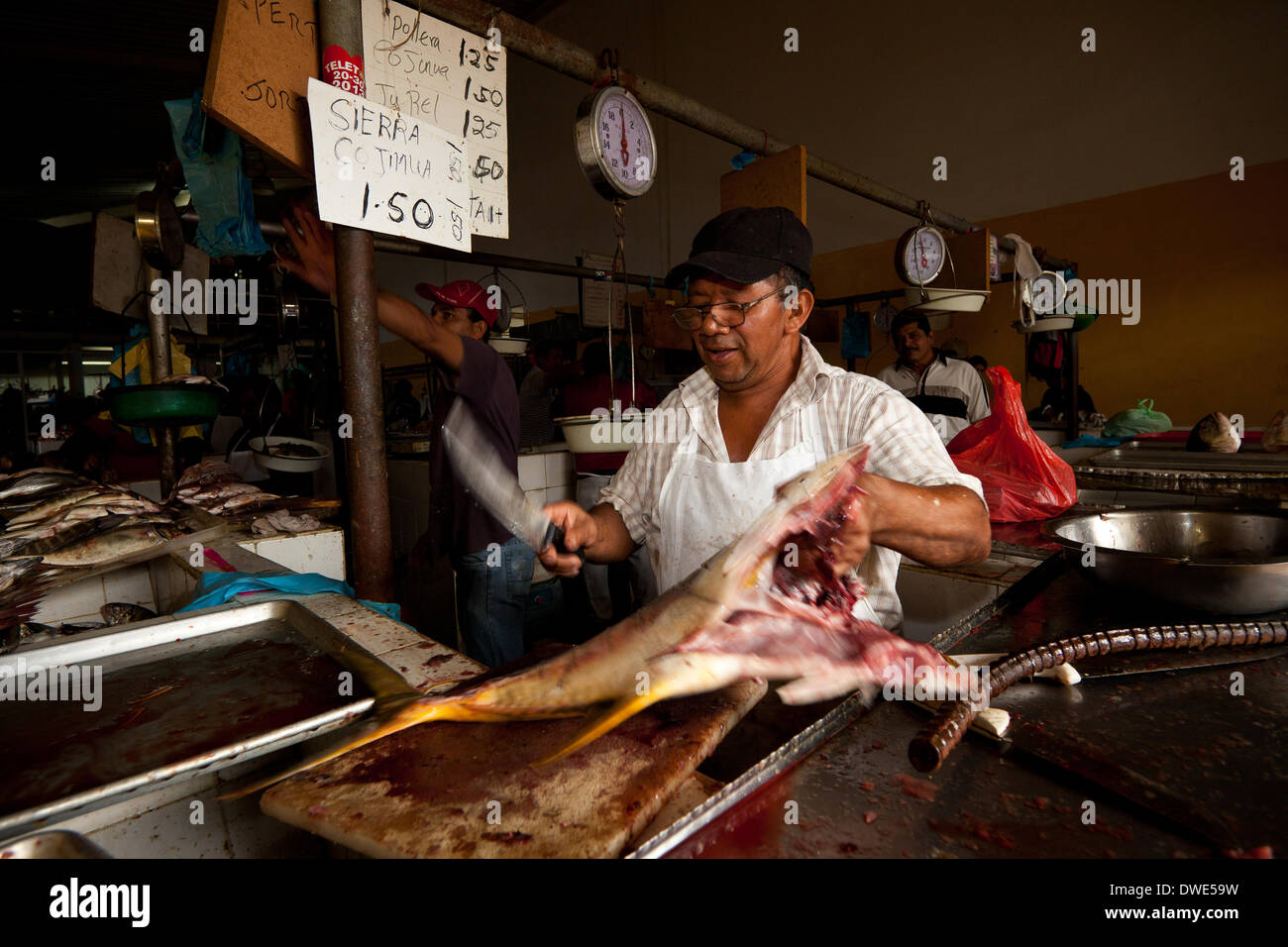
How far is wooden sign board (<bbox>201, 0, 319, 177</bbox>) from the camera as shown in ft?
5.31

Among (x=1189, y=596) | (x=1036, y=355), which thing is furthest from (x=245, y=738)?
(x=1036, y=355)

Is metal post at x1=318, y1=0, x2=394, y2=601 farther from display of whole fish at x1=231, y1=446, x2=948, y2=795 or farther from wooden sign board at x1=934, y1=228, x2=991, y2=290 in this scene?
wooden sign board at x1=934, y1=228, x2=991, y2=290

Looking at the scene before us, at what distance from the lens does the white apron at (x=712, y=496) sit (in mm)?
1881

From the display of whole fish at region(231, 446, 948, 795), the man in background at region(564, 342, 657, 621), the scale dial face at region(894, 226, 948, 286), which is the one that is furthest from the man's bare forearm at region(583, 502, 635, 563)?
the scale dial face at region(894, 226, 948, 286)

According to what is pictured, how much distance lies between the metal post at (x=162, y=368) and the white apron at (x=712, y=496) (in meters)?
3.56

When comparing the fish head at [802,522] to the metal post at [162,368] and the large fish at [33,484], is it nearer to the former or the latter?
the large fish at [33,484]

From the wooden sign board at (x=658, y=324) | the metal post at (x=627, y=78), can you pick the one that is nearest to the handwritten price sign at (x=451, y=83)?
the metal post at (x=627, y=78)

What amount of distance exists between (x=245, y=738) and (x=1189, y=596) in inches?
76.1

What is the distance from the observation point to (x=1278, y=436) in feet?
13.3

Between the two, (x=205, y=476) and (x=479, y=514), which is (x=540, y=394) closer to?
(x=205, y=476)

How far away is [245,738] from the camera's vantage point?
39.0 inches

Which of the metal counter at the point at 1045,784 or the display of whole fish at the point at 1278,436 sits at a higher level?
the display of whole fish at the point at 1278,436

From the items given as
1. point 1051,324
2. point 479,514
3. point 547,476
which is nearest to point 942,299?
point 1051,324
